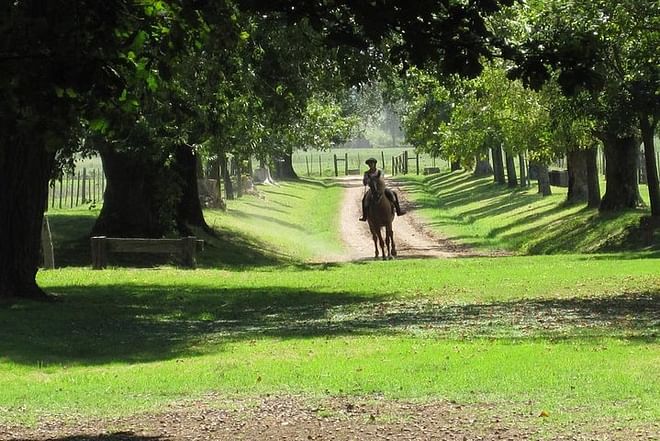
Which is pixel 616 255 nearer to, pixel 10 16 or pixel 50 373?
pixel 50 373

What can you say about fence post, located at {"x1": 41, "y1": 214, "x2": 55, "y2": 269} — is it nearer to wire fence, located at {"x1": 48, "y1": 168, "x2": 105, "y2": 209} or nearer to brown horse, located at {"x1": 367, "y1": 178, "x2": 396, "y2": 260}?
A: brown horse, located at {"x1": 367, "y1": 178, "x2": 396, "y2": 260}

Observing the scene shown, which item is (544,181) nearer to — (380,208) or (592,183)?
(592,183)

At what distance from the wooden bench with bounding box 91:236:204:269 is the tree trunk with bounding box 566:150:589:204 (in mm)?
23975

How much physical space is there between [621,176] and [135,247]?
19173 millimetres

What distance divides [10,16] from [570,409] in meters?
6.31

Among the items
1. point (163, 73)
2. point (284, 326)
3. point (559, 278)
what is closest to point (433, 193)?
point (559, 278)

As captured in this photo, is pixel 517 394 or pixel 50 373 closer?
pixel 517 394

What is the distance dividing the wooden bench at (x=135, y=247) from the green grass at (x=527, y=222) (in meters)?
12.9

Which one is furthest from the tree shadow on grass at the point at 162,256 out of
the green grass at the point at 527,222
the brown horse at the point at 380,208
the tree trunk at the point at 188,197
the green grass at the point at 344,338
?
the green grass at the point at 527,222

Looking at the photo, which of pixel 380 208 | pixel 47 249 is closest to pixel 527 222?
pixel 380 208

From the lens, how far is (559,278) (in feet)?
83.0

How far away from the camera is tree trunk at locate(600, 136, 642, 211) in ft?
132

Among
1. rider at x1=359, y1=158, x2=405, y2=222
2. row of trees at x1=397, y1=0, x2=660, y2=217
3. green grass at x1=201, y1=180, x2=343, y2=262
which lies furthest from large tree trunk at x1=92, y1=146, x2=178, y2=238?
row of trees at x1=397, y1=0, x2=660, y2=217

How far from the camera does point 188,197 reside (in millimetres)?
39062
